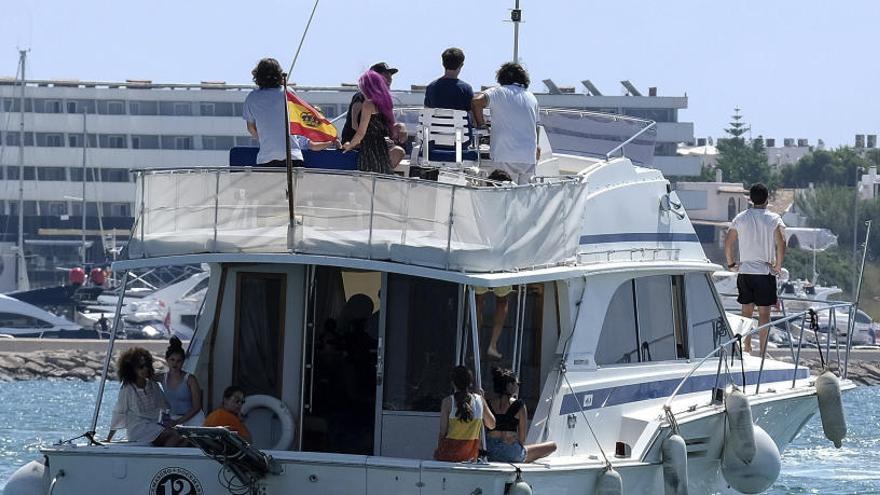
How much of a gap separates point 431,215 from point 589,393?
2.30m

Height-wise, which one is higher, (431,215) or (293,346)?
(431,215)

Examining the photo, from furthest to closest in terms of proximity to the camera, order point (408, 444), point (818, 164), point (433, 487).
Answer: point (818, 164)
point (408, 444)
point (433, 487)

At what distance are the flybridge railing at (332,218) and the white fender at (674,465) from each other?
197 cm

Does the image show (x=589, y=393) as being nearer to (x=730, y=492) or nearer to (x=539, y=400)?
(x=539, y=400)

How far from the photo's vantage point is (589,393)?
14438 millimetres

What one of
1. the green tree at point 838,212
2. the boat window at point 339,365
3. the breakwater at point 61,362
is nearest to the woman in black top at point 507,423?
the boat window at point 339,365

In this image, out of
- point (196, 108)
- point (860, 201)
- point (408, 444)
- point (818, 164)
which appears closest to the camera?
point (408, 444)

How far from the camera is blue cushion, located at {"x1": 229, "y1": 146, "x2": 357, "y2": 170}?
1410 cm

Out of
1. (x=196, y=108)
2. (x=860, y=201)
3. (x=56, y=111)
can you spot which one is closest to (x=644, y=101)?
(x=860, y=201)

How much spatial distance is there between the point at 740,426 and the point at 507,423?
2.83 meters

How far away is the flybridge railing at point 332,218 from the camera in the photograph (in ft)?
41.9

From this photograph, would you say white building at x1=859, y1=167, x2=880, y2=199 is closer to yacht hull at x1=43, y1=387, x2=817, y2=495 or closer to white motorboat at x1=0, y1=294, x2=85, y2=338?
white motorboat at x1=0, y1=294, x2=85, y2=338

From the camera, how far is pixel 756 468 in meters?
15.2

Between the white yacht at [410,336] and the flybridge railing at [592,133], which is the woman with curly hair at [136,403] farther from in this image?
the flybridge railing at [592,133]
